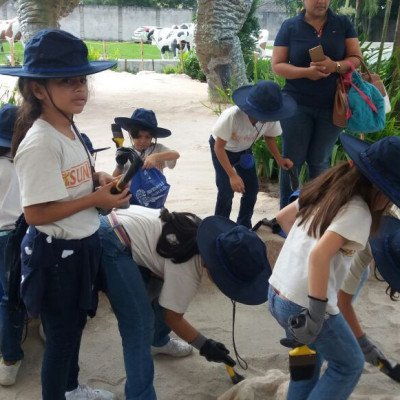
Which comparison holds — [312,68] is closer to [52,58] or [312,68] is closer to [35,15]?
[52,58]

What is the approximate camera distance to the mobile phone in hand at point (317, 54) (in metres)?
2.88

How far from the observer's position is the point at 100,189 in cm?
173

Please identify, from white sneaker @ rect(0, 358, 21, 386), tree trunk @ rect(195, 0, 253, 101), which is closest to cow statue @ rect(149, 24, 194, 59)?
tree trunk @ rect(195, 0, 253, 101)

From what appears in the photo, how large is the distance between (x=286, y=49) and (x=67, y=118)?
1.70 metres

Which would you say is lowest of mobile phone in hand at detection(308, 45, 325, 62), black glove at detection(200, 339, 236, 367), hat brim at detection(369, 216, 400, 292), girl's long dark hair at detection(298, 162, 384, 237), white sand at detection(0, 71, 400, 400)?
white sand at detection(0, 71, 400, 400)

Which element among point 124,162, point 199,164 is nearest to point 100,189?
point 124,162

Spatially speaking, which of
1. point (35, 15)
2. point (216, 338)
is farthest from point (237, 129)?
point (35, 15)

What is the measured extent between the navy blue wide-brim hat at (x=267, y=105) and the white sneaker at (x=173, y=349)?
1170mm

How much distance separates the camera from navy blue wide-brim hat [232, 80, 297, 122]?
285 cm

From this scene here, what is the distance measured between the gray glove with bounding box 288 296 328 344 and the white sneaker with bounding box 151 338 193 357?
1007mm

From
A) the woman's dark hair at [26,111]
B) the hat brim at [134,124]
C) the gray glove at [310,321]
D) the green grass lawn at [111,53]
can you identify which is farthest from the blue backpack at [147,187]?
the green grass lawn at [111,53]

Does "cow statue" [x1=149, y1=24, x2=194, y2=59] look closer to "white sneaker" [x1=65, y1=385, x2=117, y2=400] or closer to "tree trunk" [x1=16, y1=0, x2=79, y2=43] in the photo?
"tree trunk" [x1=16, y1=0, x2=79, y2=43]

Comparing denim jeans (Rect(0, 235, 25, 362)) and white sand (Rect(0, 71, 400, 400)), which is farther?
white sand (Rect(0, 71, 400, 400))

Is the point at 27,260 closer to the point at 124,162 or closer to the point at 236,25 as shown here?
the point at 124,162
